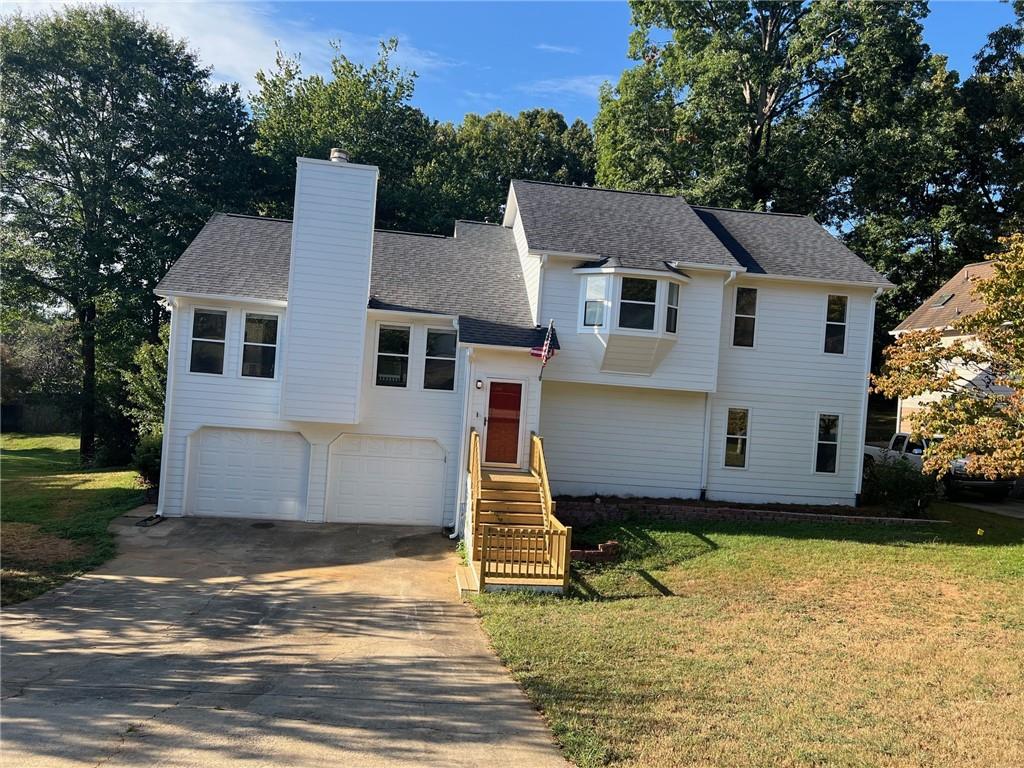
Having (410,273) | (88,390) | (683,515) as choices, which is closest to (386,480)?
(410,273)

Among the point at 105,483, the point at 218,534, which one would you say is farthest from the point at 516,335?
the point at 105,483

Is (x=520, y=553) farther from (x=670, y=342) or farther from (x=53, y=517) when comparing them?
(x=53, y=517)

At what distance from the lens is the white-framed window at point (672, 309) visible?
52.3 feet

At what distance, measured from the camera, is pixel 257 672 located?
7.25 metres

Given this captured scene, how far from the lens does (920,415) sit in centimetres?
1287

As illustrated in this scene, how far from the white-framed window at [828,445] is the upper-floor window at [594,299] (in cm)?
649

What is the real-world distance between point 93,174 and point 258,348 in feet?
54.6

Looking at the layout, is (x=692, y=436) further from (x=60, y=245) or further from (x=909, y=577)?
(x=60, y=245)

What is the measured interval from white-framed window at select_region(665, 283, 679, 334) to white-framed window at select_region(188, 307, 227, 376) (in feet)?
33.0

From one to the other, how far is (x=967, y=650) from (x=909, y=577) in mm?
3636

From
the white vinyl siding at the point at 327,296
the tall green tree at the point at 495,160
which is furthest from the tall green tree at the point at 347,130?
the white vinyl siding at the point at 327,296

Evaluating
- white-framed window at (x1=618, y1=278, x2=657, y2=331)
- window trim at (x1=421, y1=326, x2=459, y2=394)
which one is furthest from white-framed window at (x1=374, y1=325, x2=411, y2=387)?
white-framed window at (x1=618, y1=278, x2=657, y2=331)

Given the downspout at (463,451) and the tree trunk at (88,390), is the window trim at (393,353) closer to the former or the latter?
the downspout at (463,451)

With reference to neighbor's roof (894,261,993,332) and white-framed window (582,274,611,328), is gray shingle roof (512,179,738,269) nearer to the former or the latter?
white-framed window (582,274,611,328)
